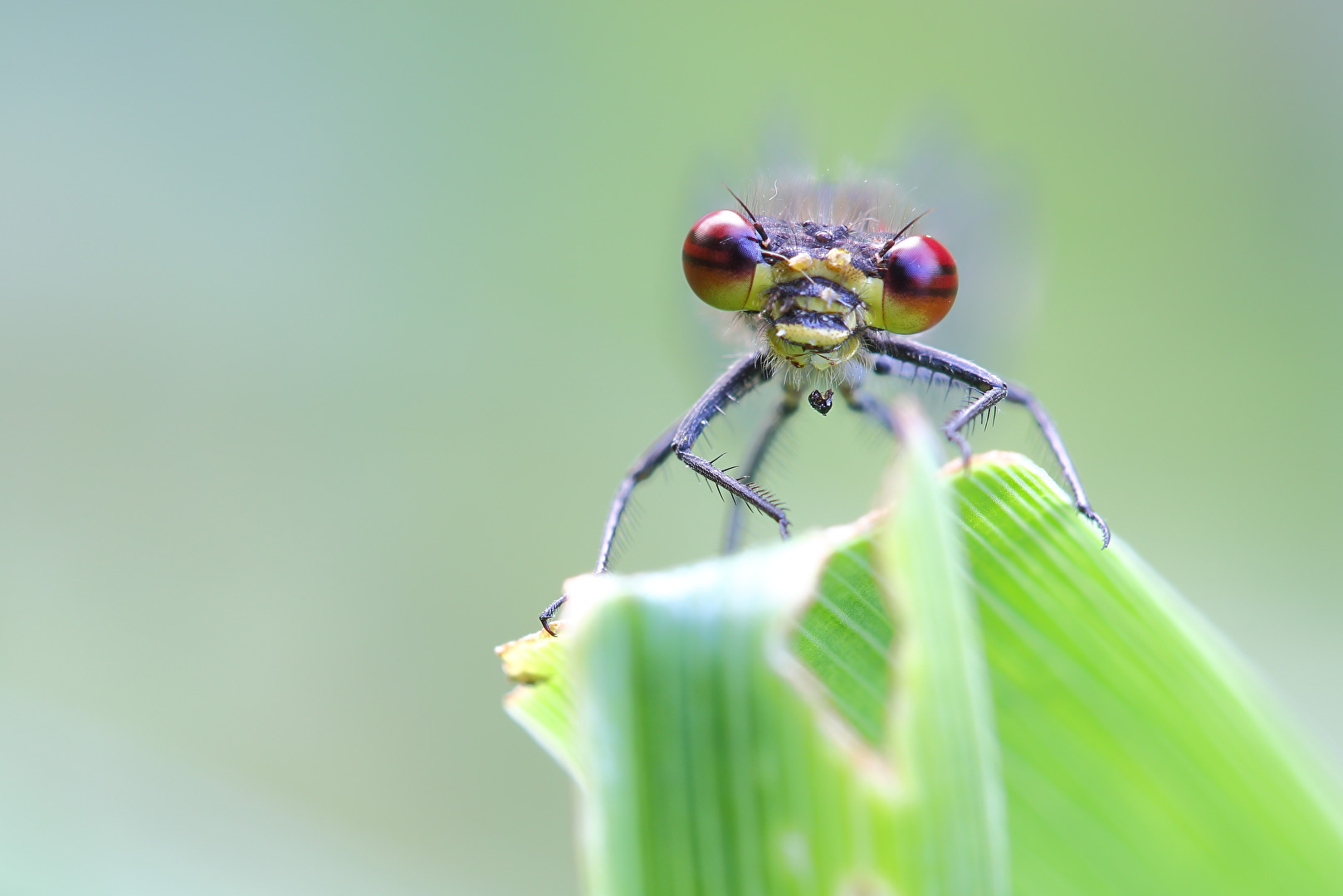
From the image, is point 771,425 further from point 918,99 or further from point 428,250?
point 918,99

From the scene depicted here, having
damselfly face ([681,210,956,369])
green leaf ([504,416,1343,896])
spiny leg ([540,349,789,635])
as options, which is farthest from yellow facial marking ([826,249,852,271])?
green leaf ([504,416,1343,896])

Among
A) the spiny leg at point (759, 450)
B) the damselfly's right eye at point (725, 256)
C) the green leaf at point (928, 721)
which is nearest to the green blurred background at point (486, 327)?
the spiny leg at point (759, 450)

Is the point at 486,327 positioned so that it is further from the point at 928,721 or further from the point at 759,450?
the point at 928,721

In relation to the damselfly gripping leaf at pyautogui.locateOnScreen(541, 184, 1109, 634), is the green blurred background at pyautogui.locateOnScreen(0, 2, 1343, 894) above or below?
above

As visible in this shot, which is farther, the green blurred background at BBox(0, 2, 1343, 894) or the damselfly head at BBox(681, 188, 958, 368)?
the green blurred background at BBox(0, 2, 1343, 894)

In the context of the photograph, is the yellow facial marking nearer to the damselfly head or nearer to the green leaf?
the damselfly head

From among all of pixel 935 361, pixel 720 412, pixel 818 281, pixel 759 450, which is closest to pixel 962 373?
pixel 935 361
